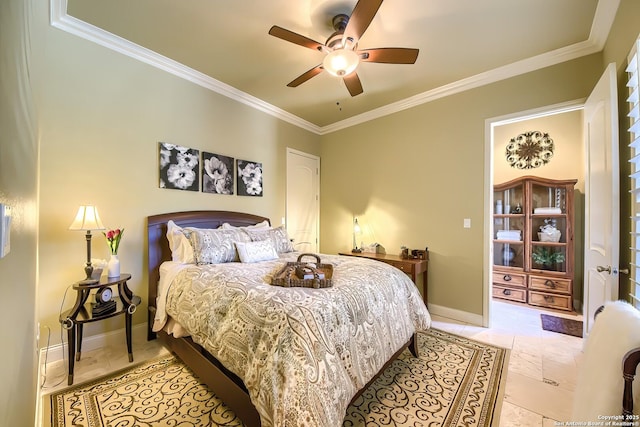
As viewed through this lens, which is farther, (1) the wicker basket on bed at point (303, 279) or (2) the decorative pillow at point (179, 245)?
(2) the decorative pillow at point (179, 245)

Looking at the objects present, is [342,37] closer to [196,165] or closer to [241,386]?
[196,165]

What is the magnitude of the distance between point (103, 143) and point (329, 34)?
7.68 feet

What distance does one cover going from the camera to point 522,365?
215cm

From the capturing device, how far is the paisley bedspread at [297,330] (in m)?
1.16

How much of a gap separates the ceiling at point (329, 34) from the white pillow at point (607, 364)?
2.28m

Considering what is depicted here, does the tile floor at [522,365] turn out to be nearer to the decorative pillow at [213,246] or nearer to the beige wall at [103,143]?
the beige wall at [103,143]

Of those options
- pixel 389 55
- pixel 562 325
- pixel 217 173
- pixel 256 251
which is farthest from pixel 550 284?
pixel 217 173

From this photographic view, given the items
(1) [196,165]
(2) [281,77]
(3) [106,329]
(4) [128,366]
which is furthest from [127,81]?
(4) [128,366]

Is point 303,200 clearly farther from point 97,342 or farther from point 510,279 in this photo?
point 510,279

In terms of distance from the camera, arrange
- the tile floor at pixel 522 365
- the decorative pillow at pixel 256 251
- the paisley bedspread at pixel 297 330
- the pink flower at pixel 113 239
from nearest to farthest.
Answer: the paisley bedspread at pixel 297 330 → the tile floor at pixel 522 365 → the pink flower at pixel 113 239 → the decorative pillow at pixel 256 251

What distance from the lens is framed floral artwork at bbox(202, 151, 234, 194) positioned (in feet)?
10.0

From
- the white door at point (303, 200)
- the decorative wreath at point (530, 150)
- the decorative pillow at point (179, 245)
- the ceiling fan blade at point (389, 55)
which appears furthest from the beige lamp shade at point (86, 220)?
the decorative wreath at point (530, 150)

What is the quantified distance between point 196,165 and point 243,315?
218 cm

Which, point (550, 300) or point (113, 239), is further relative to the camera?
point (550, 300)
